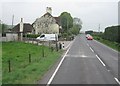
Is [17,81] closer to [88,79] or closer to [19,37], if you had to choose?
[88,79]

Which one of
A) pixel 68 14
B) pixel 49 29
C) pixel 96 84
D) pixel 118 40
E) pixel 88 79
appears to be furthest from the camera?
pixel 68 14

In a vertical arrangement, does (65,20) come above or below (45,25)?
above

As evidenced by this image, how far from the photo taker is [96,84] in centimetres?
1392

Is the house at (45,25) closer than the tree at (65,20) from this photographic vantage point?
Yes

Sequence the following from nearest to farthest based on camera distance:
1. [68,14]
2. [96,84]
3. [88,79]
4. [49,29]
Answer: [96,84], [88,79], [49,29], [68,14]

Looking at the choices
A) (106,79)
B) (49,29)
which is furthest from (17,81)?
(49,29)

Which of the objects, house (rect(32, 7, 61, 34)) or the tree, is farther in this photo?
the tree

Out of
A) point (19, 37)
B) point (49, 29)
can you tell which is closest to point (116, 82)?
point (19, 37)

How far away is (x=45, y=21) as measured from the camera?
4257 inches

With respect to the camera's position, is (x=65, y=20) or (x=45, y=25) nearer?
(x=45, y=25)

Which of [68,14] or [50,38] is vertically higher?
[68,14]

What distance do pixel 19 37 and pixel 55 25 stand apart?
49.2 m

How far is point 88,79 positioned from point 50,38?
50.9 meters

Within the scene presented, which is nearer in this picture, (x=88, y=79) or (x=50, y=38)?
(x=88, y=79)
